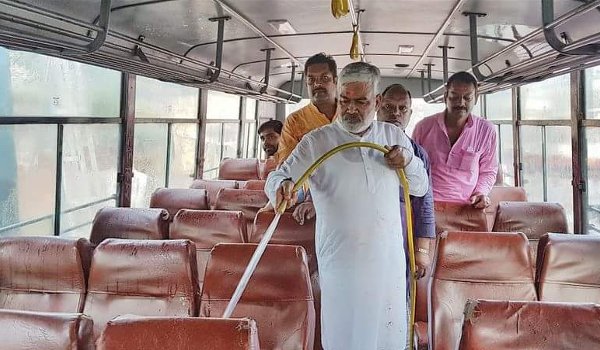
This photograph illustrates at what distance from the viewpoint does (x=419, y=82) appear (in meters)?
10.3

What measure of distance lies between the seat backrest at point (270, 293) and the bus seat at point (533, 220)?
1731mm

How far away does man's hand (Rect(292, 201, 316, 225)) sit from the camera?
9.57 ft

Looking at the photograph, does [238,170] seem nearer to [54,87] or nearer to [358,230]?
[54,87]

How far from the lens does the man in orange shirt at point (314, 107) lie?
2914 mm

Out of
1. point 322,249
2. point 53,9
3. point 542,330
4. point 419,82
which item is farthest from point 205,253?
point 419,82

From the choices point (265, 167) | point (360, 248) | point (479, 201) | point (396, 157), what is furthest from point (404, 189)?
point (265, 167)

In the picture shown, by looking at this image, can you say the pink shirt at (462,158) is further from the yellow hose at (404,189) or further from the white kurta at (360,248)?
the white kurta at (360,248)

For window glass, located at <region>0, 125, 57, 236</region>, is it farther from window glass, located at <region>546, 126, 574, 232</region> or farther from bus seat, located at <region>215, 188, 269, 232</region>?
Answer: window glass, located at <region>546, 126, 574, 232</region>

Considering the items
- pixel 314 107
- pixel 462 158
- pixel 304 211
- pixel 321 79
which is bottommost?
pixel 304 211

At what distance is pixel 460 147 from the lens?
10.6 ft

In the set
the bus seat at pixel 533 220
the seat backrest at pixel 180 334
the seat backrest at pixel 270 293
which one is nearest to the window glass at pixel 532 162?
the bus seat at pixel 533 220

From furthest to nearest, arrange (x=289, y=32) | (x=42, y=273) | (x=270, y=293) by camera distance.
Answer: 1. (x=289, y=32)
2. (x=42, y=273)
3. (x=270, y=293)

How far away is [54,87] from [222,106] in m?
4.28

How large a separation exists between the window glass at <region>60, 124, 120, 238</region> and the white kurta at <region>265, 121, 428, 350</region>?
2.25m
